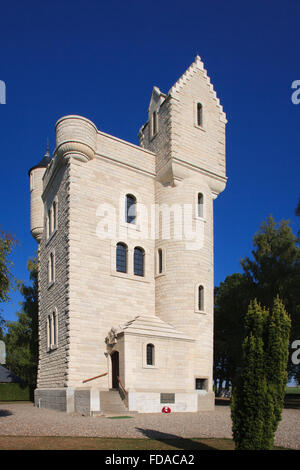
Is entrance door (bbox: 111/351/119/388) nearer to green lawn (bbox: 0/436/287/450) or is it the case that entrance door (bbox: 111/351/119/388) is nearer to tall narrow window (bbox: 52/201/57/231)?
tall narrow window (bbox: 52/201/57/231)

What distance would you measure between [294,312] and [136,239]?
1384 cm

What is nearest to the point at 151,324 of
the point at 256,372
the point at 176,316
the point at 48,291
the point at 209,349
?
the point at 176,316

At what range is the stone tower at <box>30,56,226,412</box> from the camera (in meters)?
Result: 22.6

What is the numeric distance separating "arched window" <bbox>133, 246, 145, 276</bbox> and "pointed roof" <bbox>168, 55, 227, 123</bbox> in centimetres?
1051

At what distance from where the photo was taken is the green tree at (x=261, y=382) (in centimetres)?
852

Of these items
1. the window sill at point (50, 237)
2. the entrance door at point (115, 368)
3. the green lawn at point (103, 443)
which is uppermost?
the window sill at point (50, 237)

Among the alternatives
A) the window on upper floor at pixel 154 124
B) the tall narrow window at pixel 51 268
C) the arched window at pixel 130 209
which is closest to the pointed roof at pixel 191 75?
the window on upper floor at pixel 154 124

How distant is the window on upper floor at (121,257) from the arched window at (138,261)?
0.80 meters

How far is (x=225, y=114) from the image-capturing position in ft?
102

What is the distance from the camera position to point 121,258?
26.4m

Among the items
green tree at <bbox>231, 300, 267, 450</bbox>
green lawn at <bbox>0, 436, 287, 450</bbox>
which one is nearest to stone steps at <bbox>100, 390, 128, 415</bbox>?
green lawn at <bbox>0, 436, 287, 450</bbox>

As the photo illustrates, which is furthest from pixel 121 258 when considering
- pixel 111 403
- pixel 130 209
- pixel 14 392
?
pixel 14 392

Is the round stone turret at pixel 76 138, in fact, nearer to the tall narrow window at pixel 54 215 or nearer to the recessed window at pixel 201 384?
the tall narrow window at pixel 54 215
